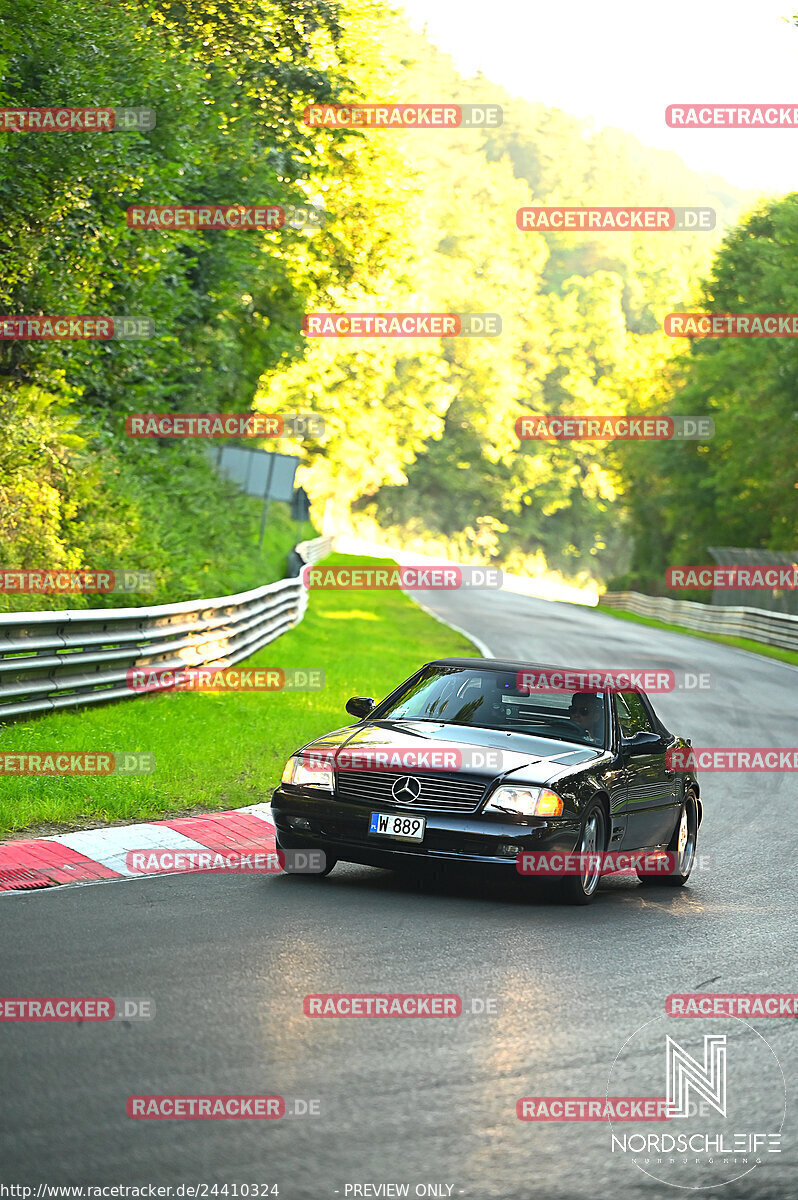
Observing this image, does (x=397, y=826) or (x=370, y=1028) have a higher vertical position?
(x=397, y=826)

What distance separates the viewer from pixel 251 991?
610cm

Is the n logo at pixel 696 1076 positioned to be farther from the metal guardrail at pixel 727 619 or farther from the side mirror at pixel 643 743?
the metal guardrail at pixel 727 619

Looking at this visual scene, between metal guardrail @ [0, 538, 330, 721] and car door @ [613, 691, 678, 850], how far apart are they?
5.07 metres

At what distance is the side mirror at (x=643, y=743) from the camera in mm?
9938

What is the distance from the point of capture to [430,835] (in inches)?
334

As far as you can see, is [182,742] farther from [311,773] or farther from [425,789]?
[425,789]

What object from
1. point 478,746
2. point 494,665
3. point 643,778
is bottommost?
point 643,778

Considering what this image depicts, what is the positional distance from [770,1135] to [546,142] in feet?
657

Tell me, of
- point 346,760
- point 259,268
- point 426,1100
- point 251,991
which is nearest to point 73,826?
point 346,760

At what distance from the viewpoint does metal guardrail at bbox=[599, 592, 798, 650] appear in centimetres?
4231

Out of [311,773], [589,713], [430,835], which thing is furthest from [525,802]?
[589,713]

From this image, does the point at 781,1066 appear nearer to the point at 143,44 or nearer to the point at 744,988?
the point at 744,988

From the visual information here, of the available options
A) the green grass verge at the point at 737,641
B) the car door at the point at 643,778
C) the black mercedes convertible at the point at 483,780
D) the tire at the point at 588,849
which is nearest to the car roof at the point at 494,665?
the black mercedes convertible at the point at 483,780

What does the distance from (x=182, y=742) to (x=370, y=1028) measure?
24.6ft
